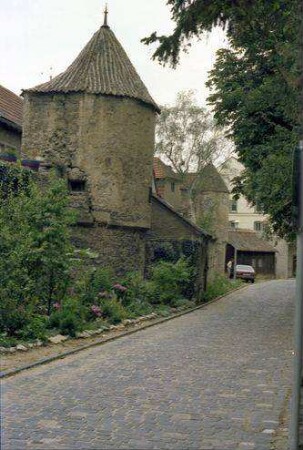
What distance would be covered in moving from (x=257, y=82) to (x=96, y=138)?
704 centimetres

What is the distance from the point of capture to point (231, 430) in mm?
6965

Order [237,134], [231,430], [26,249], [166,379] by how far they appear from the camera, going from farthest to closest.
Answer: [237,134], [26,249], [166,379], [231,430]

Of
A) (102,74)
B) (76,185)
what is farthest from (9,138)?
(102,74)

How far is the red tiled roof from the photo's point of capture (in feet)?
91.9

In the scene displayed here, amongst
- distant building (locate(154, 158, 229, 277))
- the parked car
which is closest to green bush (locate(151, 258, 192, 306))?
distant building (locate(154, 158, 229, 277))

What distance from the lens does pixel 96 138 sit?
79.2 ft

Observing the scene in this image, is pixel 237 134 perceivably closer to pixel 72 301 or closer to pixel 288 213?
pixel 288 213

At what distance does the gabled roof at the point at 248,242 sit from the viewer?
204 ft

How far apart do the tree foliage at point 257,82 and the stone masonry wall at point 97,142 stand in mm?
4299

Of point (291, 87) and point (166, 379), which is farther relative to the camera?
point (291, 87)

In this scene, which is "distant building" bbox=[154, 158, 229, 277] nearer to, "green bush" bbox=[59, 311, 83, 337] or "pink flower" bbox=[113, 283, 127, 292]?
"pink flower" bbox=[113, 283, 127, 292]

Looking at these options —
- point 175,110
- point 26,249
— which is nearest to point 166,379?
point 26,249

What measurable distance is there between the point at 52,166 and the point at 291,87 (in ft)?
38.3

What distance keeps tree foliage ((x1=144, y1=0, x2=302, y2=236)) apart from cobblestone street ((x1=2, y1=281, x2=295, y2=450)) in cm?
508
